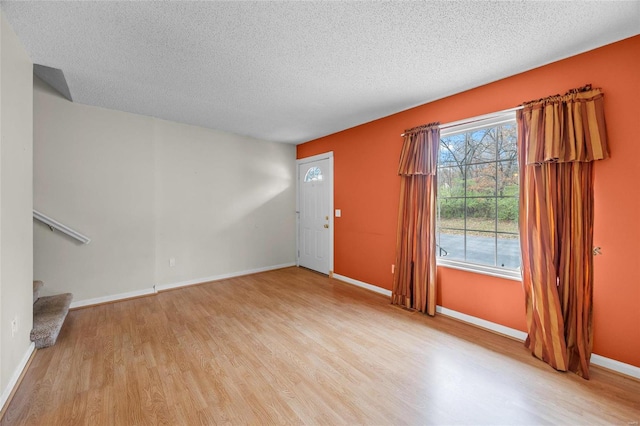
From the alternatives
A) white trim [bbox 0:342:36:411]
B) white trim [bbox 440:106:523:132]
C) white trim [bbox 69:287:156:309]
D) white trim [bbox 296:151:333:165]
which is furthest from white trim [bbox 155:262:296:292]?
white trim [bbox 440:106:523:132]

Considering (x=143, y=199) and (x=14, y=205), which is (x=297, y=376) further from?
(x=143, y=199)

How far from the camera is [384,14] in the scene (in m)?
1.67

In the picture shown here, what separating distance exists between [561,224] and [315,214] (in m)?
3.53

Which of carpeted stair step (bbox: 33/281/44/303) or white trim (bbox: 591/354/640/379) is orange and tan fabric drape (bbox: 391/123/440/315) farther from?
carpeted stair step (bbox: 33/281/44/303)

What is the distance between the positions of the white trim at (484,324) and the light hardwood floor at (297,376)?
81mm

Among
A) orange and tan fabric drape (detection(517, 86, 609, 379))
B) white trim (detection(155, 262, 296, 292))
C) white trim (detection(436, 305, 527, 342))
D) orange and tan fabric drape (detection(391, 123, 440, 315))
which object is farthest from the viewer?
white trim (detection(155, 262, 296, 292))

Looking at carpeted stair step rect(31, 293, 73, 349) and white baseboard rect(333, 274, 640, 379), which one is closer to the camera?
white baseboard rect(333, 274, 640, 379)

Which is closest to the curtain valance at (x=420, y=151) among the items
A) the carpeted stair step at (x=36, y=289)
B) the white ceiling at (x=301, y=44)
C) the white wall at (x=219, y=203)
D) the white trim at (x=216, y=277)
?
Result: the white ceiling at (x=301, y=44)

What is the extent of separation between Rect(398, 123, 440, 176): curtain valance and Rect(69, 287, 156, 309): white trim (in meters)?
3.88

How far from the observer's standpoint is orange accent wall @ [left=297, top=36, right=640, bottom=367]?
6.23ft

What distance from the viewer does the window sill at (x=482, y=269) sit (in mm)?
2490

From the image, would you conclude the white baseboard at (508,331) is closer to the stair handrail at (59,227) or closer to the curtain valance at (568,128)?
the curtain valance at (568,128)

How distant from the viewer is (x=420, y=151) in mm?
3098

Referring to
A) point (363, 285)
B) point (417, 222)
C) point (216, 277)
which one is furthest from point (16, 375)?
point (417, 222)
